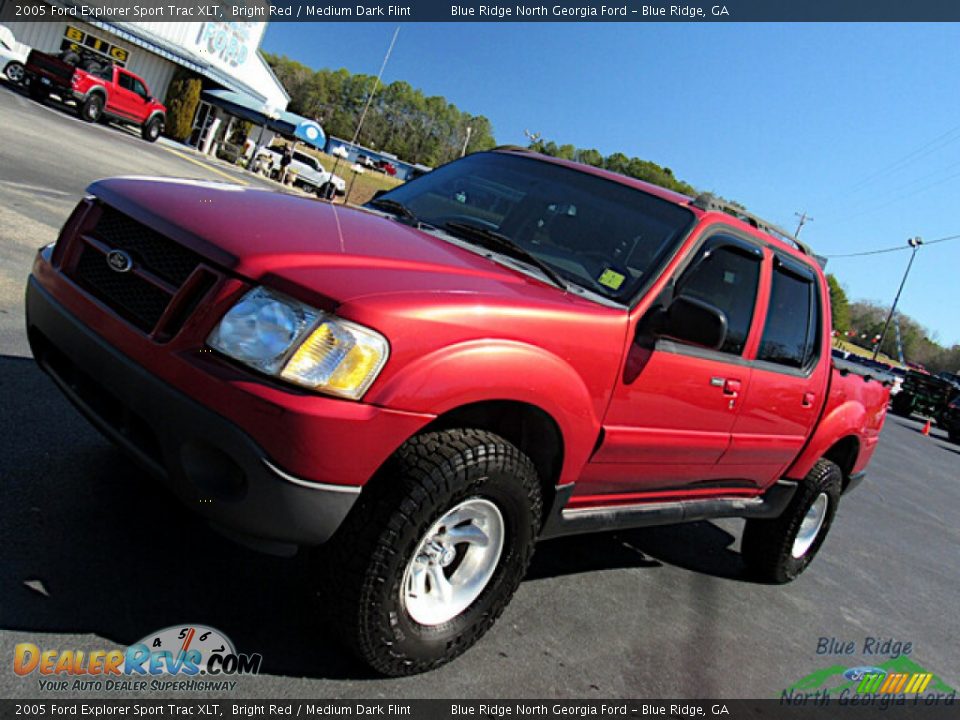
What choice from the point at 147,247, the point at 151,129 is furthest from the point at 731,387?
the point at 151,129

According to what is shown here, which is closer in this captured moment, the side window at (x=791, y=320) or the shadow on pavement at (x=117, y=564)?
the shadow on pavement at (x=117, y=564)

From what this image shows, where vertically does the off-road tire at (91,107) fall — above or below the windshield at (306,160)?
below

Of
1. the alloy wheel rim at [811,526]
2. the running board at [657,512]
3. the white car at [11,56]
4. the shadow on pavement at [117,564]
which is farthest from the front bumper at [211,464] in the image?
the white car at [11,56]

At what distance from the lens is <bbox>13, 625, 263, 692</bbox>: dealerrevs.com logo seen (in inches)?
92.7

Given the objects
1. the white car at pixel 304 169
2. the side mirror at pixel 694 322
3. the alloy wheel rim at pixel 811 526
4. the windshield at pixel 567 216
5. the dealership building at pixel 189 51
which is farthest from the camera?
the white car at pixel 304 169

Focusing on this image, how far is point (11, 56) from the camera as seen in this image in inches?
1110

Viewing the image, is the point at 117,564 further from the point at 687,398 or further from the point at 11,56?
the point at 11,56

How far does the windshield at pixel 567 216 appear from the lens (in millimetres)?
3441

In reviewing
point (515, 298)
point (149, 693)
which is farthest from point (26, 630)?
point (515, 298)

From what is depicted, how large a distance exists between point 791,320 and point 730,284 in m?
0.75

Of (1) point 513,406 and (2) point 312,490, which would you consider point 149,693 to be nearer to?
(2) point 312,490

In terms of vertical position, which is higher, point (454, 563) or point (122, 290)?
point (122, 290)

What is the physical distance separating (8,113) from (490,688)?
1822 centimetres

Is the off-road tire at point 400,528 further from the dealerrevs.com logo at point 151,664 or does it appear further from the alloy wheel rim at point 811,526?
the alloy wheel rim at point 811,526
